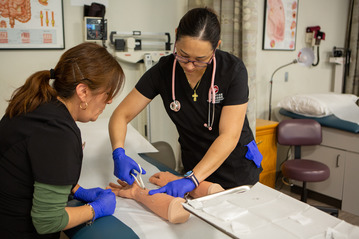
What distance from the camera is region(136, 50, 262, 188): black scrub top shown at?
140 centimetres

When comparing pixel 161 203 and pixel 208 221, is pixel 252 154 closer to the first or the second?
pixel 161 203

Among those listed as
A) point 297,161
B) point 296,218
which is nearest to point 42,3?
point 296,218

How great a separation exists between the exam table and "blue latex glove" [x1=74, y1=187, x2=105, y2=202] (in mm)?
106

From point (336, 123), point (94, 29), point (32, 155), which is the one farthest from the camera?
point (336, 123)

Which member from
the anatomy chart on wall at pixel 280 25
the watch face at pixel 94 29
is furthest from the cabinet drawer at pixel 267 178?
the watch face at pixel 94 29

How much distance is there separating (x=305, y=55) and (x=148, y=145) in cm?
185

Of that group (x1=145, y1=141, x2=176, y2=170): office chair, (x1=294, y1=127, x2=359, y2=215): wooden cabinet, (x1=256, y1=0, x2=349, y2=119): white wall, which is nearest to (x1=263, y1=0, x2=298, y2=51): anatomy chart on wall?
(x1=256, y1=0, x2=349, y2=119): white wall

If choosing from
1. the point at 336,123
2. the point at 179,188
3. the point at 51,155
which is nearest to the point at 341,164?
the point at 336,123

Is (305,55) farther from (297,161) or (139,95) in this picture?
(139,95)

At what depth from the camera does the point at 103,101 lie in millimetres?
1120

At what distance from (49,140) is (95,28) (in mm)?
1620

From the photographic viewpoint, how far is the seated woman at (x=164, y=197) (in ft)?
3.78

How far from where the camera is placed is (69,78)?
3.31ft

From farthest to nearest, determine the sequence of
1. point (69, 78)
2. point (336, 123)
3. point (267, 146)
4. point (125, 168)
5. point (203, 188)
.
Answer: point (267, 146), point (336, 123), point (125, 168), point (203, 188), point (69, 78)
